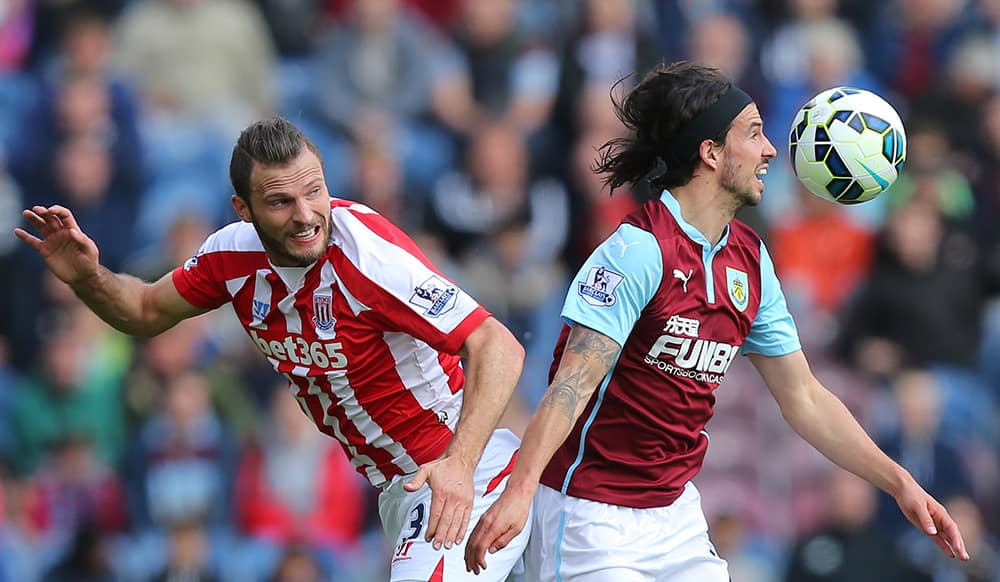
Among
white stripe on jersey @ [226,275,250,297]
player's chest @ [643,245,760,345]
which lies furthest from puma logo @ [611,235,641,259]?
white stripe on jersey @ [226,275,250,297]

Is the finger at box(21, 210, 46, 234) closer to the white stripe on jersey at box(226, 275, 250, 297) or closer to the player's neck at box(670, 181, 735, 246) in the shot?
the white stripe on jersey at box(226, 275, 250, 297)

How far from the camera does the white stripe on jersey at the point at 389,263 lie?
224 inches

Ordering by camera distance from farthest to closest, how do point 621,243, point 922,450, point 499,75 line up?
point 499,75, point 922,450, point 621,243

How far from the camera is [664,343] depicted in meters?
5.73

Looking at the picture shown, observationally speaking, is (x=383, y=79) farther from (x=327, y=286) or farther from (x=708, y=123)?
(x=708, y=123)

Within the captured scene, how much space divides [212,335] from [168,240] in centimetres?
72

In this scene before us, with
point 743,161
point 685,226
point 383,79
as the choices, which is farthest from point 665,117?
point 383,79

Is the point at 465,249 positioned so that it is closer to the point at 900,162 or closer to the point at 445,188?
the point at 445,188

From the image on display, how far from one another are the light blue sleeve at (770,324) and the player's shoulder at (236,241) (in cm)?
194

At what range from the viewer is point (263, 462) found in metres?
10.3

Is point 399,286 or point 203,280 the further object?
point 203,280

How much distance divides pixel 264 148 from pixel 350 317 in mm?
712

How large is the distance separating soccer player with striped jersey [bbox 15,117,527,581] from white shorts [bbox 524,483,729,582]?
147 mm

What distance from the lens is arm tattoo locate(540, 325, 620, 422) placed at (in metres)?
5.46
